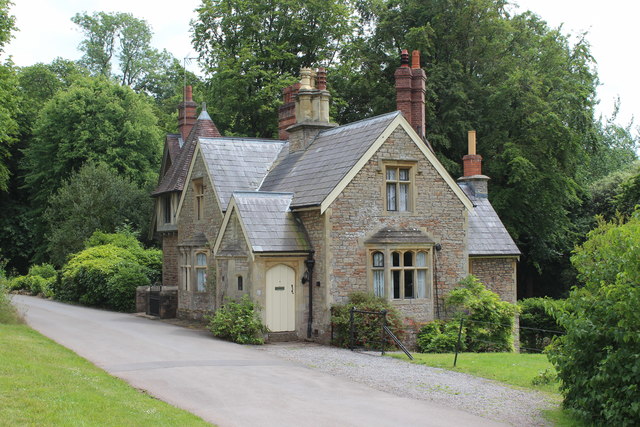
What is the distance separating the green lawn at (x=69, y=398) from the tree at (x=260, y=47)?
1140 inches

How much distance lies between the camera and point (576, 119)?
37.2m

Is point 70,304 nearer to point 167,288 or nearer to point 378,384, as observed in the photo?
point 167,288

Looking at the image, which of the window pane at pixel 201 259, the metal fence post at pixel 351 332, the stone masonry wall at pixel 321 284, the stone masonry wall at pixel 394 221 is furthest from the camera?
the window pane at pixel 201 259

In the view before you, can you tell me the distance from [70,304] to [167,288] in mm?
7854

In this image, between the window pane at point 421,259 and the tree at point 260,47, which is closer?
the window pane at point 421,259

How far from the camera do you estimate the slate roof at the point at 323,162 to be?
73.9 ft

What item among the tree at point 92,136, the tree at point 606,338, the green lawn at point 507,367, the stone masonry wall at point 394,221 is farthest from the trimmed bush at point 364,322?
the tree at point 92,136

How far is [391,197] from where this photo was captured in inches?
913

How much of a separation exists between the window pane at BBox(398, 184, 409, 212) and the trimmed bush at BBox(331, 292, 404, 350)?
3099 mm

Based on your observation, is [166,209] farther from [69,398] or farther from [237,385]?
[69,398]

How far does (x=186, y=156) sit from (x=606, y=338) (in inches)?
966

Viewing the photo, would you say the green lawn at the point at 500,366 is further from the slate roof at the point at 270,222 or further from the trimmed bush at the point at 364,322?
the slate roof at the point at 270,222

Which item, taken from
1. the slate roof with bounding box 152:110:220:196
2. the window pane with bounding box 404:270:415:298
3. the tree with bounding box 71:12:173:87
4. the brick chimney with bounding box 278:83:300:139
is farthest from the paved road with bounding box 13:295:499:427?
the tree with bounding box 71:12:173:87

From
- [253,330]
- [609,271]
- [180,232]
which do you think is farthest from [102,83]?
[609,271]
